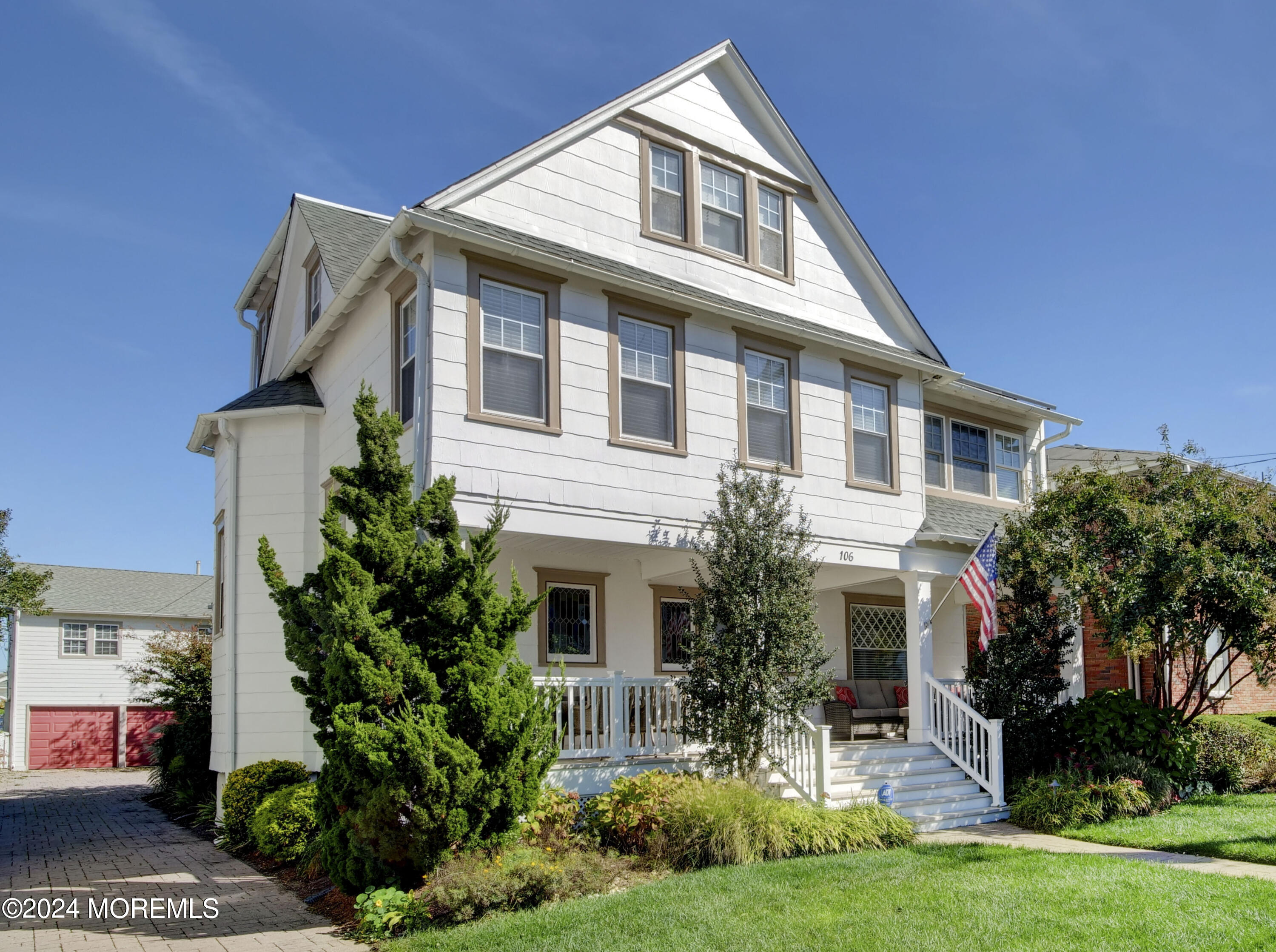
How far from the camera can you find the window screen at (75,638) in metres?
33.4

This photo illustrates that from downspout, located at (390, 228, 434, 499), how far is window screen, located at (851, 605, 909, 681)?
8.78 m

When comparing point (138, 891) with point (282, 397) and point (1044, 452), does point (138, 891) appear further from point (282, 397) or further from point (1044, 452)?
point (1044, 452)

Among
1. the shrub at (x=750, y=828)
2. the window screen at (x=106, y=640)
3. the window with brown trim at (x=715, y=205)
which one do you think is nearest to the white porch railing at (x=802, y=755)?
the shrub at (x=750, y=828)

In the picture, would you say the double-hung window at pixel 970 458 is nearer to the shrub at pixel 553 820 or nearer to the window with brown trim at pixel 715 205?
the window with brown trim at pixel 715 205

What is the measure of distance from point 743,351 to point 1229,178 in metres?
7.16

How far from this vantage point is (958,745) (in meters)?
13.5

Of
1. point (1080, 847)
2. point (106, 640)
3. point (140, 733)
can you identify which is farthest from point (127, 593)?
point (1080, 847)

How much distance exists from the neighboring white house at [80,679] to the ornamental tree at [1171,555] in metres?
28.3

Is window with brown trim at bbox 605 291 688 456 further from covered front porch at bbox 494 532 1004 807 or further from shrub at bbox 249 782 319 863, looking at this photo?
shrub at bbox 249 782 319 863

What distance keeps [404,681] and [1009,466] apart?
12912mm

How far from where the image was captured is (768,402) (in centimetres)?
1345

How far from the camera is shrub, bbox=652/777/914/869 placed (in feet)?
31.4

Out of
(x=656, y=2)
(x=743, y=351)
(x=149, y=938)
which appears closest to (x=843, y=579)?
(x=743, y=351)

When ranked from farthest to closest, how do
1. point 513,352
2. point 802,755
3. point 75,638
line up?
1. point 75,638
2. point 802,755
3. point 513,352
